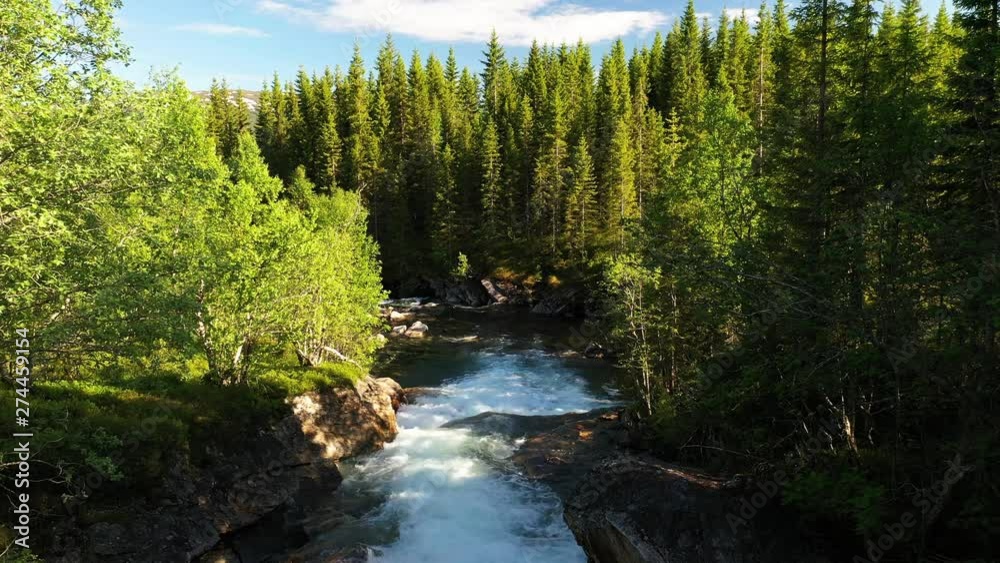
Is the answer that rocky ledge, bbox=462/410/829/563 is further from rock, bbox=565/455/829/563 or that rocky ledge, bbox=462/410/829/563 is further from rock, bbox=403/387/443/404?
rock, bbox=403/387/443/404

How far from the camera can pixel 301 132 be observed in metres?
83.6

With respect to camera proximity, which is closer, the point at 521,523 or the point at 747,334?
the point at 747,334

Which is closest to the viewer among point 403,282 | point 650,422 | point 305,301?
point 650,422

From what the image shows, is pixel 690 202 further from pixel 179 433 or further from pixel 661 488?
pixel 179 433

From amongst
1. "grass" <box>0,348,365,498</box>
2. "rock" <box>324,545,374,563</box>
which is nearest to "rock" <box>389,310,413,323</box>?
"grass" <box>0,348,365,498</box>

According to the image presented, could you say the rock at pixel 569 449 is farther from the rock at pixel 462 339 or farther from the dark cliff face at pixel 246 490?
the rock at pixel 462 339

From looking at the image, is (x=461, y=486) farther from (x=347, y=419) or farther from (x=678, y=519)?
(x=678, y=519)

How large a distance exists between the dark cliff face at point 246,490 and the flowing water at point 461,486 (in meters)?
1.12

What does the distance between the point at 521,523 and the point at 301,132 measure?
79.0 m

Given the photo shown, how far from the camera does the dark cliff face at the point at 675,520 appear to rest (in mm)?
10375

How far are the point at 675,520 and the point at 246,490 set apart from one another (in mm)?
13005

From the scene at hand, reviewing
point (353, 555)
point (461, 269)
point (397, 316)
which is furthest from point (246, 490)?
point (461, 269)

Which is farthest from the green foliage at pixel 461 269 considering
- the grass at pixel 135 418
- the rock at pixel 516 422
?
the grass at pixel 135 418

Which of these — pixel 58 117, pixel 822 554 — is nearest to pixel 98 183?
pixel 58 117
